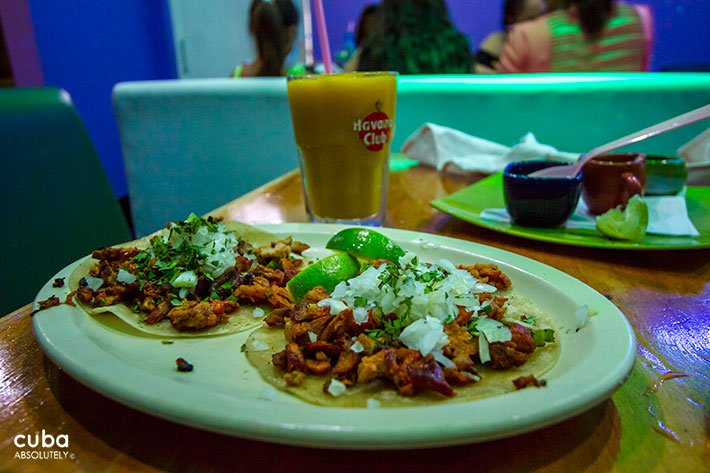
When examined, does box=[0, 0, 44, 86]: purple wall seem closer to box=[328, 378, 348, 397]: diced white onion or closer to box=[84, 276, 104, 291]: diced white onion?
box=[84, 276, 104, 291]: diced white onion

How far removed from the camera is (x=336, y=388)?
2.29 feet

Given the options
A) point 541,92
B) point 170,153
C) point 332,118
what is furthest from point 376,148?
point 170,153

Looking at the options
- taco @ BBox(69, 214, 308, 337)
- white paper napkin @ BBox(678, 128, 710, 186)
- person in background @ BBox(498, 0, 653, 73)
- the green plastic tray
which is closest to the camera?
taco @ BBox(69, 214, 308, 337)

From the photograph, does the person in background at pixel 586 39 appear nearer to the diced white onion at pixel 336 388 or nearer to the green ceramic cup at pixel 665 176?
the green ceramic cup at pixel 665 176

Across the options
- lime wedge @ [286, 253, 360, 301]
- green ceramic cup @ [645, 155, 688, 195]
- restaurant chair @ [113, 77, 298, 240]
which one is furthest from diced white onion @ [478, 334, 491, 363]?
restaurant chair @ [113, 77, 298, 240]

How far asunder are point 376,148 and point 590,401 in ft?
3.44

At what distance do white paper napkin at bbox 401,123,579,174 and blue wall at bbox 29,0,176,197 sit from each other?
419 centimetres

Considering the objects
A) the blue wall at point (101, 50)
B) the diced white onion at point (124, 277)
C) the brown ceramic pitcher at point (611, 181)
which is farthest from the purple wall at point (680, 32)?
the diced white onion at point (124, 277)

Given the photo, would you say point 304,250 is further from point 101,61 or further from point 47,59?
point 101,61

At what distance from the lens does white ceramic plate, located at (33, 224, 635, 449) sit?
555 mm

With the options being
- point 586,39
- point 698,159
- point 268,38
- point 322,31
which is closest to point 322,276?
point 322,31

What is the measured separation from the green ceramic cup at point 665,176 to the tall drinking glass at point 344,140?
79 cm

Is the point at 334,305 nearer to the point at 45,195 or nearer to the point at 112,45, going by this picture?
the point at 45,195

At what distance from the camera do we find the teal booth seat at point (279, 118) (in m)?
2.69
